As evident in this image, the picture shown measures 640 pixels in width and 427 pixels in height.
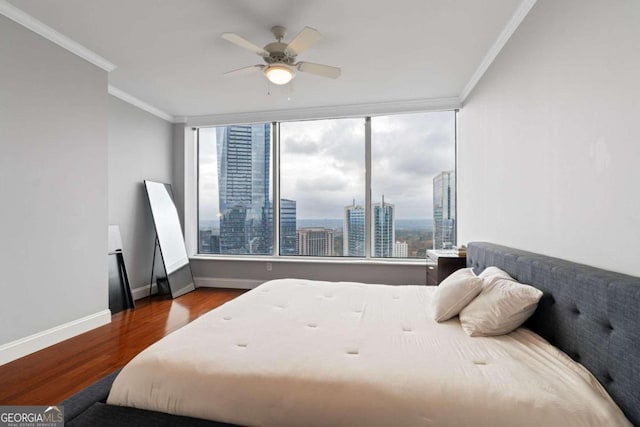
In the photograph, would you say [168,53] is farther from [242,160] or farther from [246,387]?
[246,387]

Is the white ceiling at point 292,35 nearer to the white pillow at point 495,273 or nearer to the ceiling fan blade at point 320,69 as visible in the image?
the ceiling fan blade at point 320,69

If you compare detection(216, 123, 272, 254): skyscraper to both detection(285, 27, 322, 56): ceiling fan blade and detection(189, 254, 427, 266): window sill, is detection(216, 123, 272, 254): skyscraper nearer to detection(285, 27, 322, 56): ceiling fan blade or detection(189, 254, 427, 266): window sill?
detection(189, 254, 427, 266): window sill

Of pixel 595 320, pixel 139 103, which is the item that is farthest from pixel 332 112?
pixel 595 320

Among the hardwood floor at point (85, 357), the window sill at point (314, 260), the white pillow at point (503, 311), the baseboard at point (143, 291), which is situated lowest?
the hardwood floor at point (85, 357)

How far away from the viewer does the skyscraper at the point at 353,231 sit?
14.9 ft

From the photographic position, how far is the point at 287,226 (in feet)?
15.9

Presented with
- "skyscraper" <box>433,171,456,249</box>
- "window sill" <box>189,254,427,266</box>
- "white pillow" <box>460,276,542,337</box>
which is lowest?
"window sill" <box>189,254,427,266</box>

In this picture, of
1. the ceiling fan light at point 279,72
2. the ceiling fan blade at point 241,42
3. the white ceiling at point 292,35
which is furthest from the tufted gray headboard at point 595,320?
the ceiling fan blade at point 241,42

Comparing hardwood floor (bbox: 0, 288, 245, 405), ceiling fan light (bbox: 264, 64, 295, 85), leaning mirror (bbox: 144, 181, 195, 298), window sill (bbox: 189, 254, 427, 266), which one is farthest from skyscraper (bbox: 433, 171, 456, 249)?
leaning mirror (bbox: 144, 181, 195, 298)

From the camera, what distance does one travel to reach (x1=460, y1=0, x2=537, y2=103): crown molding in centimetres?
219

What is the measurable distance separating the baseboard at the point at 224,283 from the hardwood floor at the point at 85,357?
94 centimetres

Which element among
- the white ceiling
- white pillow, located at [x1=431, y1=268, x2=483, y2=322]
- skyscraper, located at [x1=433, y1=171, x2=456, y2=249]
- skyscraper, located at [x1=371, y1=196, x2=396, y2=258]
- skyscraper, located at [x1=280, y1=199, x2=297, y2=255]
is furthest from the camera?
skyscraper, located at [x1=280, y1=199, x2=297, y2=255]

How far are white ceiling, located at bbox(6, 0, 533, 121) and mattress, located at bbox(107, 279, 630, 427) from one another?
2.24 meters

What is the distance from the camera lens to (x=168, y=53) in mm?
2918
